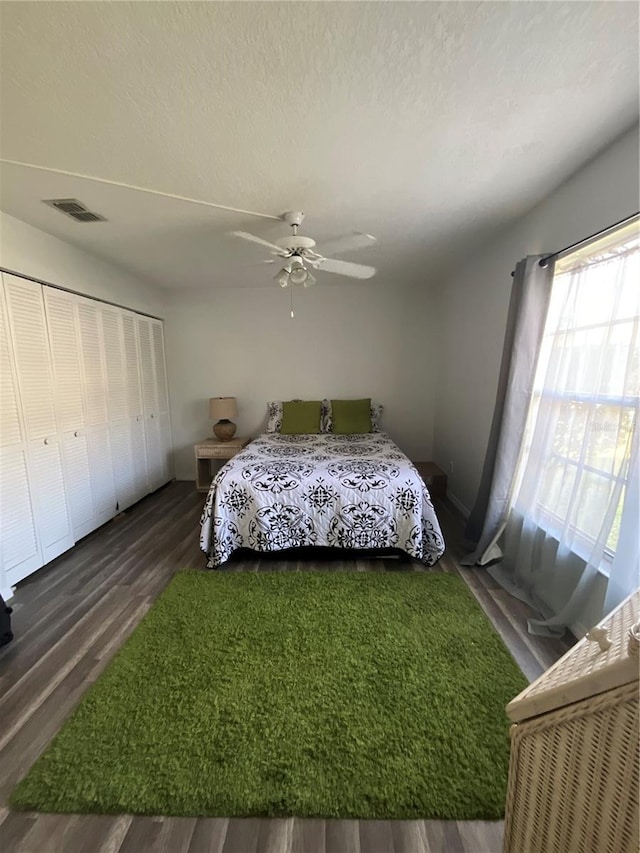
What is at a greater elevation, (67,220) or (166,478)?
(67,220)

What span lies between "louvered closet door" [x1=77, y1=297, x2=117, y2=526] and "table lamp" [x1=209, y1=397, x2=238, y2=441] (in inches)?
45.3

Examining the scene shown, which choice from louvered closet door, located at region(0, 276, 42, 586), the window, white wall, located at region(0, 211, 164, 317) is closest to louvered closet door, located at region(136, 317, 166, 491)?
white wall, located at region(0, 211, 164, 317)

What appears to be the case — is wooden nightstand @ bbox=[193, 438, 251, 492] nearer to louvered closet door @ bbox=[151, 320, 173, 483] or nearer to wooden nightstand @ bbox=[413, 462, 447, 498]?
louvered closet door @ bbox=[151, 320, 173, 483]

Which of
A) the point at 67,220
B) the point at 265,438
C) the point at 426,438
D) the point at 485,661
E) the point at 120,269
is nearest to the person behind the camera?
the point at 485,661

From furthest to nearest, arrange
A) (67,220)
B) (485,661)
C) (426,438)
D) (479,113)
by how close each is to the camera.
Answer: (426,438) → (67,220) → (485,661) → (479,113)

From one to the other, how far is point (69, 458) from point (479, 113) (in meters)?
3.28

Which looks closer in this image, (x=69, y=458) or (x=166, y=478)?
(x=69, y=458)

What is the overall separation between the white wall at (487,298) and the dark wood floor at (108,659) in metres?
0.85

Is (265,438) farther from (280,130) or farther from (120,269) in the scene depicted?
(280,130)

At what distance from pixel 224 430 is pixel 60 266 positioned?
7.07 ft

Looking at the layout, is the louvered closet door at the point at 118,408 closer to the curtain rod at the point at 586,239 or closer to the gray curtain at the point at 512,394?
the gray curtain at the point at 512,394

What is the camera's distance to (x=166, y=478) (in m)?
4.39

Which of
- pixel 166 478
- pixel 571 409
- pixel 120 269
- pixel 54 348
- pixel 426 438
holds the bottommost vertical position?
pixel 166 478

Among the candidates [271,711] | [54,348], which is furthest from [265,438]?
[271,711]
